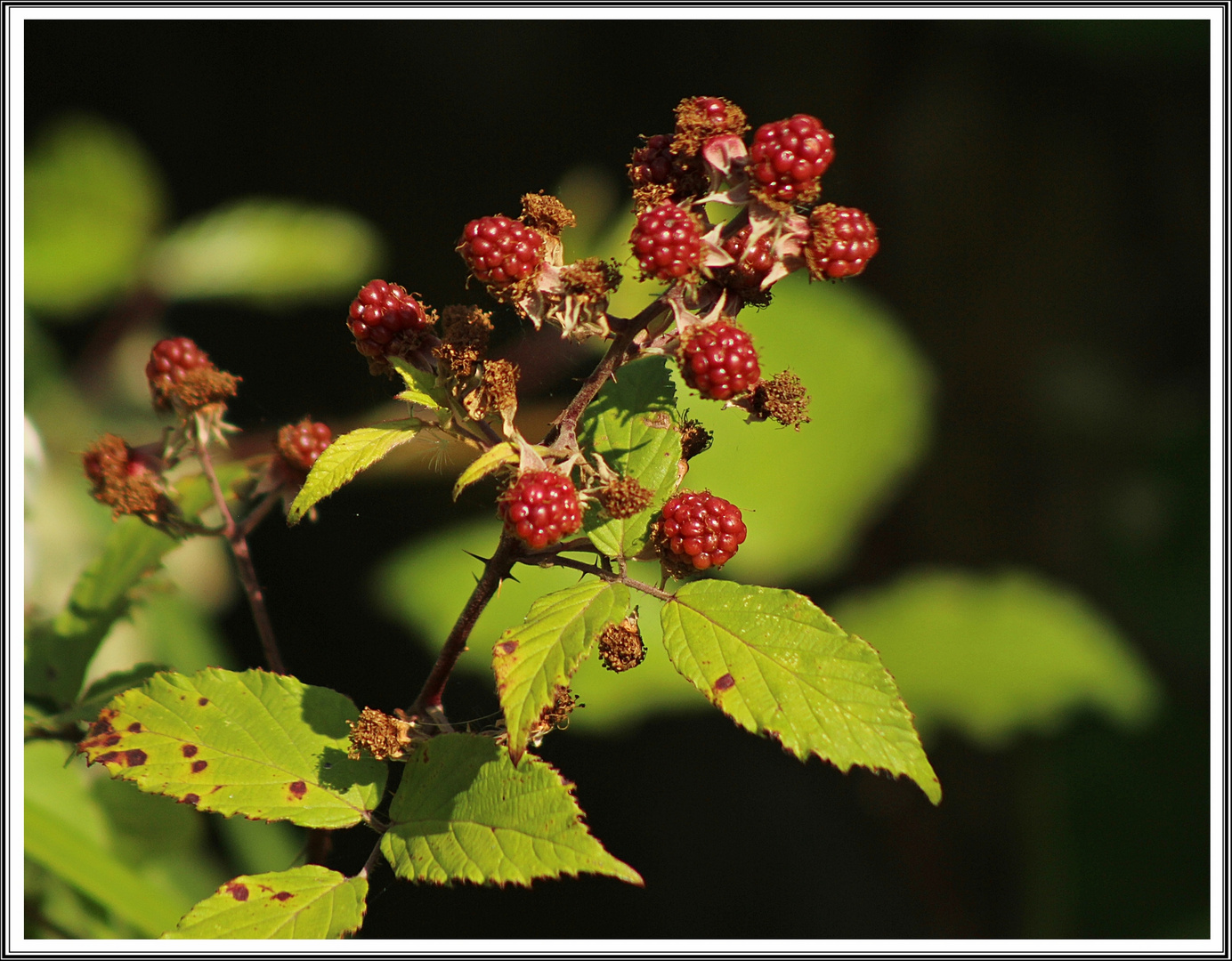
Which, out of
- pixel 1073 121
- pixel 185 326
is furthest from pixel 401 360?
pixel 1073 121

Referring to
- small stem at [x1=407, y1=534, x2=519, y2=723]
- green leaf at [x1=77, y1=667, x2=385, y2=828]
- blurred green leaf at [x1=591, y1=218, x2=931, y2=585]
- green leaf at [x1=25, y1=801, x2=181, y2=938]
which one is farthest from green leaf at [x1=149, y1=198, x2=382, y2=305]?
small stem at [x1=407, y1=534, x2=519, y2=723]

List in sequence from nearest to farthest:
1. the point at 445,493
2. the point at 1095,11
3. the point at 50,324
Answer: the point at 445,493, the point at 1095,11, the point at 50,324

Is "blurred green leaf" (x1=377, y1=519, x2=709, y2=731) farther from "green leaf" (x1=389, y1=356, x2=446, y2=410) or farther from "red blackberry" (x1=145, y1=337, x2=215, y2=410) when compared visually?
"green leaf" (x1=389, y1=356, x2=446, y2=410)

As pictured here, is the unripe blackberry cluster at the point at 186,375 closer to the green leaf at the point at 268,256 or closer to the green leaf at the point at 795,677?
the green leaf at the point at 795,677

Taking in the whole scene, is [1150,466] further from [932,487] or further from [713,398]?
[713,398]

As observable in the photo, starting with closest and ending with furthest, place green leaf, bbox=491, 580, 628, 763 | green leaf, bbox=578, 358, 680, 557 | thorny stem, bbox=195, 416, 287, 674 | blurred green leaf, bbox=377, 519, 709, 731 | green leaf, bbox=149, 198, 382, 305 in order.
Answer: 1. green leaf, bbox=491, 580, 628, 763
2. green leaf, bbox=578, 358, 680, 557
3. thorny stem, bbox=195, 416, 287, 674
4. blurred green leaf, bbox=377, 519, 709, 731
5. green leaf, bbox=149, 198, 382, 305

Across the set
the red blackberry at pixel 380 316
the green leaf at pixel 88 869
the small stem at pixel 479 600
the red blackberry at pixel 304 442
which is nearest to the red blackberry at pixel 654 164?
the red blackberry at pixel 380 316
